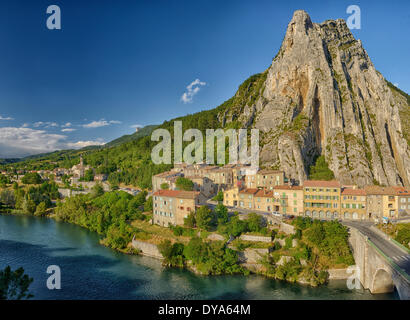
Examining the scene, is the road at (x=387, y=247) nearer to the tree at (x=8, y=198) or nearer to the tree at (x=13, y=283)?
the tree at (x=13, y=283)

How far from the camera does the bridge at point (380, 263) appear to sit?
1866 cm

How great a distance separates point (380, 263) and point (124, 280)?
21.6 metres

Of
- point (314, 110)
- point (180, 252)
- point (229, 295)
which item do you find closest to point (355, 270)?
point (229, 295)

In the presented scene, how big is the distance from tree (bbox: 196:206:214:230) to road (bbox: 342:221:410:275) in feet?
50.3

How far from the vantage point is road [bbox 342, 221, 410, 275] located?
20859 millimetres

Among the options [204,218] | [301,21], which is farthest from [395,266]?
[301,21]

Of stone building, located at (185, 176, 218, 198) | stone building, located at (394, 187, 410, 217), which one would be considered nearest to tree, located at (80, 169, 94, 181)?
stone building, located at (185, 176, 218, 198)

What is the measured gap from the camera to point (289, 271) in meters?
26.3

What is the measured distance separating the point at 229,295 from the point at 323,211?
17687 mm

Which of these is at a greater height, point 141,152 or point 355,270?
point 141,152
